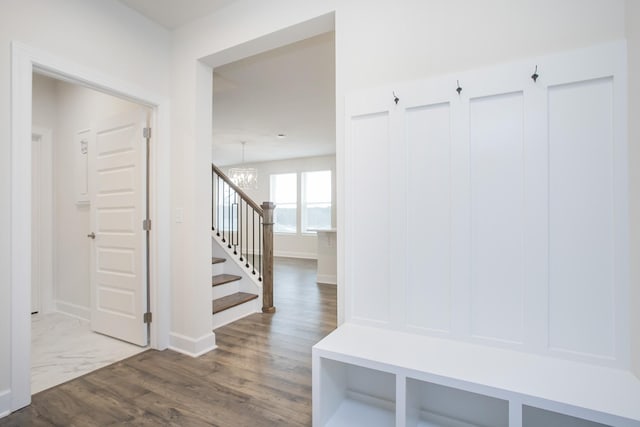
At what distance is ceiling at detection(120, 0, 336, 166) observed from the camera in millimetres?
2592

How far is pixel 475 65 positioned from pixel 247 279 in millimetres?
3296

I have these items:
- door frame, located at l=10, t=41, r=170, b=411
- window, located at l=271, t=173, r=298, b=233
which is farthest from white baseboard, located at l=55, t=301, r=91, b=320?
window, located at l=271, t=173, r=298, b=233

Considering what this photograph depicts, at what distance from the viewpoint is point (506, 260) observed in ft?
5.04

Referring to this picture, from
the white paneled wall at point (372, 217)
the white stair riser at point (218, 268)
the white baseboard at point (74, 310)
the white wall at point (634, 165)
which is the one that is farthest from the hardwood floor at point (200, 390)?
the white wall at point (634, 165)

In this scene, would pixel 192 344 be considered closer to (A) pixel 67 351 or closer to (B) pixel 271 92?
(A) pixel 67 351

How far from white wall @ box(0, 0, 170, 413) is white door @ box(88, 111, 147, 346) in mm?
438

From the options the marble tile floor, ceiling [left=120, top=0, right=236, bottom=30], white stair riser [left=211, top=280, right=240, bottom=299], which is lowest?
the marble tile floor

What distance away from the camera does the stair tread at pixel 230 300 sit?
11.0 feet

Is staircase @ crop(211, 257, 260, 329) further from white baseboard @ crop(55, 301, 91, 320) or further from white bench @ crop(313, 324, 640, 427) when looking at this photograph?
white bench @ crop(313, 324, 640, 427)

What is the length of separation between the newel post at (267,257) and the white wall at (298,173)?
4.40 m

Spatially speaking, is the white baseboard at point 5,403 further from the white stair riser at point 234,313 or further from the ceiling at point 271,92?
the ceiling at point 271,92

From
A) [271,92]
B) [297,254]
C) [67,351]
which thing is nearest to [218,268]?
[67,351]

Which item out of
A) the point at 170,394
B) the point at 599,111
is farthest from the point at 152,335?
→ the point at 599,111

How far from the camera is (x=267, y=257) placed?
379 centimetres
